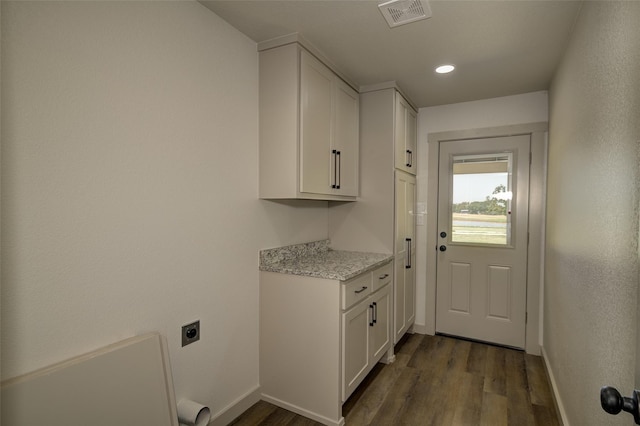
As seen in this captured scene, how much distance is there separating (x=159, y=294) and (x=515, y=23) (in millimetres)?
2502

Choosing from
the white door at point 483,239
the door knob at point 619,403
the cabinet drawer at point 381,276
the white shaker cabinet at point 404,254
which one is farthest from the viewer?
the white door at point 483,239

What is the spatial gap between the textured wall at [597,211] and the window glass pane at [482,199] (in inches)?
38.5

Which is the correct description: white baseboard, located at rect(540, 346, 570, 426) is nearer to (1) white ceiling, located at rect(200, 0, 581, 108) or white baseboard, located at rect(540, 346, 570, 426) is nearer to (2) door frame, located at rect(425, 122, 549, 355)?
(2) door frame, located at rect(425, 122, 549, 355)

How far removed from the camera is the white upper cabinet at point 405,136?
2.95 m

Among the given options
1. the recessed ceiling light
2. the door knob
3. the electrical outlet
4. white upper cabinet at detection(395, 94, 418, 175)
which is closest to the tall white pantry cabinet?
white upper cabinet at detection(395, 94, 418, 175)

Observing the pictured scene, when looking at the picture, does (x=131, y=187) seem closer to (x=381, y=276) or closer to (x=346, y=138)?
(x=346, y=138)


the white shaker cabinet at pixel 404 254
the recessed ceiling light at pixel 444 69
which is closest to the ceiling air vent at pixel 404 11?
the recessed ceiling light at pixel 444 69

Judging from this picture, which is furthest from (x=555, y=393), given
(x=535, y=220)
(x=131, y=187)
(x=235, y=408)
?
(x=131, y=187)

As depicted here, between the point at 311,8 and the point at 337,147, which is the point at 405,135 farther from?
the point at 311,8

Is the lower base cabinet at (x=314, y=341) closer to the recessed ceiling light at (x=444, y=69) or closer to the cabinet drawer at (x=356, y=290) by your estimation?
the cabinet drawer at (x=356, y=290)

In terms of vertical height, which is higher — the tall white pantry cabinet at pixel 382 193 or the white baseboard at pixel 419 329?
the tall white pantry cabinet at pixel 382 193

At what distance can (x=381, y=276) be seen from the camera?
2635 millimetres

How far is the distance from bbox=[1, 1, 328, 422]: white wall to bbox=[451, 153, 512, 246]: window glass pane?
214 cm

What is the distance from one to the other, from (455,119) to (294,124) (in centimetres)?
206
